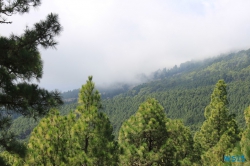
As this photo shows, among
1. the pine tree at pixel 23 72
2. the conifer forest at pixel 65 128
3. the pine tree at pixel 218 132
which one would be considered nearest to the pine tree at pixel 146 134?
the conifer forest at pixel 65 128

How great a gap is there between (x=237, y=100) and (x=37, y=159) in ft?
550

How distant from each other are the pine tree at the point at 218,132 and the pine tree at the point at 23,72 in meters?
16.9

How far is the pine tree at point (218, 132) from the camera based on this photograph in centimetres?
1914

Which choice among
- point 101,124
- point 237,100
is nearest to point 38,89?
point 101,124

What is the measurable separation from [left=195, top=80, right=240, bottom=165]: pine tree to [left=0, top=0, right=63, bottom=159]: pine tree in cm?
1690

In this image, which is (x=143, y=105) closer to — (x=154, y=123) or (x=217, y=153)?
(x=154, y=123)

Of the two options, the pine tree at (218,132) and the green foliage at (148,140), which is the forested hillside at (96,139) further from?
the pine tree at (218,132)

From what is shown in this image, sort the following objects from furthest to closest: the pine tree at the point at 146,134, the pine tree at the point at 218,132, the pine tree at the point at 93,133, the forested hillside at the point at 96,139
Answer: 1. the pine tree at the point at 218,132
2. the pine tree at the point at 146,134
3. the pine tree at the point at 93,133
4. the forested hillside at the point at 96,139

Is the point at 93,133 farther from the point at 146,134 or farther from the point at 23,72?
the point at 23,72

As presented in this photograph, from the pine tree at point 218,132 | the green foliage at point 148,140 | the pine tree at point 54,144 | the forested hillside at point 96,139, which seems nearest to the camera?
the pine tree at point 54,144

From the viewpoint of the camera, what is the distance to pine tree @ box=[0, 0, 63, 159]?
5723mm

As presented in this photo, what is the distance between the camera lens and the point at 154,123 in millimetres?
12703

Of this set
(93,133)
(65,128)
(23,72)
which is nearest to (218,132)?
(93,133)

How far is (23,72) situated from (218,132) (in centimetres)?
2171
